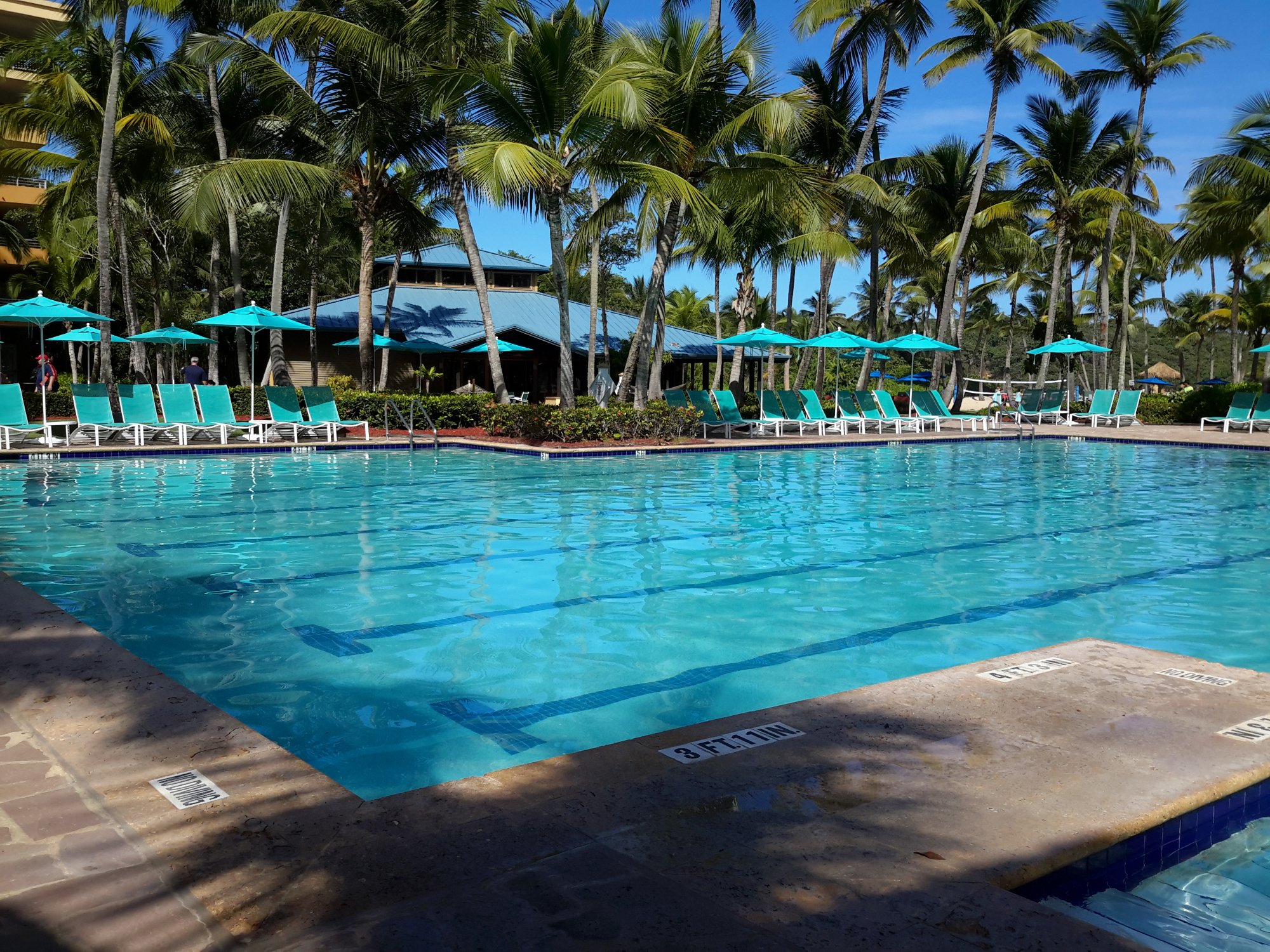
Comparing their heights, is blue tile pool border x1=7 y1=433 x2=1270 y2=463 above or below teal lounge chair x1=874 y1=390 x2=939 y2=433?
below

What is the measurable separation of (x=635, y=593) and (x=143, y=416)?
44.7ft

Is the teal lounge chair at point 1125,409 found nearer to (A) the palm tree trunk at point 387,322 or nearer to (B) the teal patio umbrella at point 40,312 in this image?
(A) the palm tree trunk at point 387,322

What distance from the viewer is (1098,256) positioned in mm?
44094

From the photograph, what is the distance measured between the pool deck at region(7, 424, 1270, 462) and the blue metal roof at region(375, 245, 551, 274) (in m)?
19.0

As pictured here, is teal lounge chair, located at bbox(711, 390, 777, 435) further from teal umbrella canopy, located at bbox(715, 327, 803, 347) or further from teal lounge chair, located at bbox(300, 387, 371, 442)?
teal lounge chair, located at bbox(300, 387, 371, 442)

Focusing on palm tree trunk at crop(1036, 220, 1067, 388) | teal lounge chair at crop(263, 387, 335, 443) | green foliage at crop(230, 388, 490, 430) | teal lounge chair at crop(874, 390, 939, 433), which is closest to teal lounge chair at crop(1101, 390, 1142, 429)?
palm tree trunk at crop(1036, 220, 1067, 388)

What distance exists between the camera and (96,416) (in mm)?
16797

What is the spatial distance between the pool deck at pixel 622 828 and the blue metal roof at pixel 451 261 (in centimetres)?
3463

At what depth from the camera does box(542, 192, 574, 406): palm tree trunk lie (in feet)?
59.1

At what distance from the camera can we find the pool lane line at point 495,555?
7.10m

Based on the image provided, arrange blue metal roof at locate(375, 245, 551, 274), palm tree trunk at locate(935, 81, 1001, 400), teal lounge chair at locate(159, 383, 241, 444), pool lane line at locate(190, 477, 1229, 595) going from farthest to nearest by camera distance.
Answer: blue metal roof at locate(375, 245, 551, 274)
palm tree trunk at locate(935, 81, 1001, 400)
teal lounge chair at locate(159, 383, 241, 444)
pool lane line at locate(190, 477, 1229, 595)

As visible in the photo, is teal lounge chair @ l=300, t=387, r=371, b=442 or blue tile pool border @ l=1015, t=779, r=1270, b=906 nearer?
blue tile pool border @ l=1015, t=779, r=1270, b=906

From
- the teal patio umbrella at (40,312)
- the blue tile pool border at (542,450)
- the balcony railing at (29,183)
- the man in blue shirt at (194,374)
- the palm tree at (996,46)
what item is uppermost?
the palm tree at (996,46)

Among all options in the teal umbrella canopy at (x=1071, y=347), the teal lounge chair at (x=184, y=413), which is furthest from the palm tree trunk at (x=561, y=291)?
the teal umbrella canopy at (x=1071, y=347)
